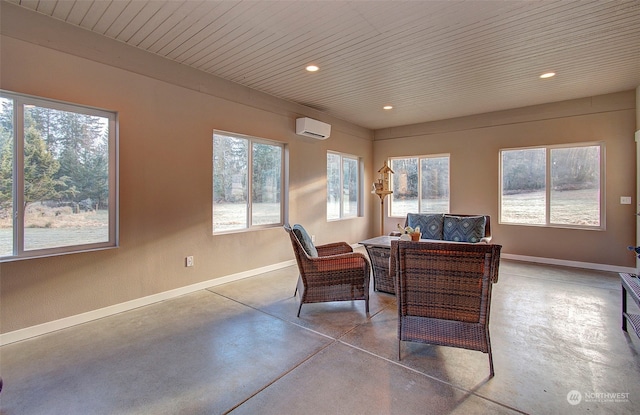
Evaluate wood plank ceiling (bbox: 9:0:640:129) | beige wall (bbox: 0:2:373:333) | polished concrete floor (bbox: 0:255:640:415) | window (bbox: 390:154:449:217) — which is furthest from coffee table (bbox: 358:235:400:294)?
window (bbox: 390:154:449:217)

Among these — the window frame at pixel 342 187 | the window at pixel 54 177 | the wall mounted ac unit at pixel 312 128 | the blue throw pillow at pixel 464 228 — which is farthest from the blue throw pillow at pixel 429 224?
the window at pixel 54 177

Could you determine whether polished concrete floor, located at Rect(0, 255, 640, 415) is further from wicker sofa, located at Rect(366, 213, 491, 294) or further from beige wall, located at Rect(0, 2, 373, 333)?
wicker sofa, located at Rect(366, 213, 491, 294)

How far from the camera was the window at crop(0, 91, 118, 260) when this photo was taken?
2561mm

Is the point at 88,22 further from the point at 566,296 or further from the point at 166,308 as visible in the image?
the point at 566,296

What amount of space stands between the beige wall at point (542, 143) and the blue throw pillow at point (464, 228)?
1.43 meters

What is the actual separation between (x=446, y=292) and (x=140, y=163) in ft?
10.9

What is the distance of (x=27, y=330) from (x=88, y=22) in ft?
9.37

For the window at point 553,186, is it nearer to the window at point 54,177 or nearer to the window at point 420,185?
the window at point 420,185

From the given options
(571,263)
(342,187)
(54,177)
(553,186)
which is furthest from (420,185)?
(54,177)

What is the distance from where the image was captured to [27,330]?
2613mm

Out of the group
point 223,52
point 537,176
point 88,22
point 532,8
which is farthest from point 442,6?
point 537,176

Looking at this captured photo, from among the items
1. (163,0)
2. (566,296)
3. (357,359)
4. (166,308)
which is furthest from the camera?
(566,296)

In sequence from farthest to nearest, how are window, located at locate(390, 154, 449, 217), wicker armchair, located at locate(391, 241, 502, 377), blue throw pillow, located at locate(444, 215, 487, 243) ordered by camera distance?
1. window, located at locate(390, 154, 449, 217)
2. blue throw pillow, located at locate(444, 215, 487, 243)
3. wicker armchair, located at locate(391, 241, 502, 377)

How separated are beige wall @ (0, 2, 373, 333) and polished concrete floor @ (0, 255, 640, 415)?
0.39m
